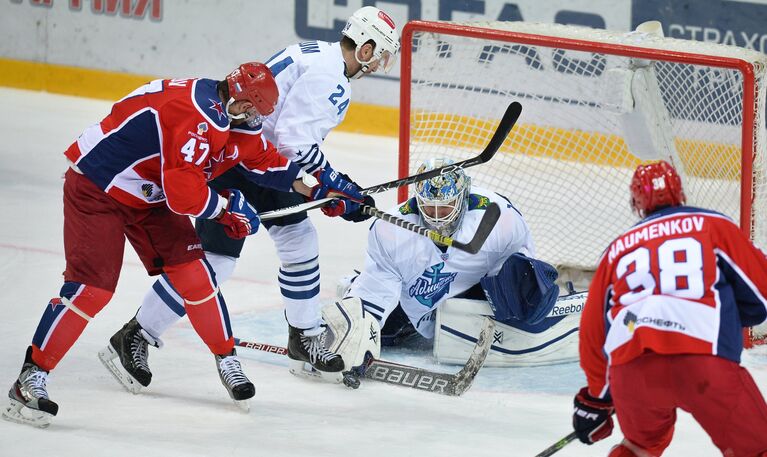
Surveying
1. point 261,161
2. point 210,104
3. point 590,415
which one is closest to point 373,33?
point 261,161

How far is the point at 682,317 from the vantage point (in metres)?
2.47

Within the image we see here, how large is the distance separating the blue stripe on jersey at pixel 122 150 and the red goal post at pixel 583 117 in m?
1.61

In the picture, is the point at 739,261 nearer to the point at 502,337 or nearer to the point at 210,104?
the point at 210,104

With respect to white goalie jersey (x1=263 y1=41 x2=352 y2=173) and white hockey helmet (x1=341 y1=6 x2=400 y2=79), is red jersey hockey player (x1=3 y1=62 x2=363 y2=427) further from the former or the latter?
white hockey helmet (x1=341 y1=6 x2=400 y2=79)

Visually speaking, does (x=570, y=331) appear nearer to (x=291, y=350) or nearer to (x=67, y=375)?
(x=291, y=350)

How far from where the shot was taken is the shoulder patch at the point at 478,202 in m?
4.12

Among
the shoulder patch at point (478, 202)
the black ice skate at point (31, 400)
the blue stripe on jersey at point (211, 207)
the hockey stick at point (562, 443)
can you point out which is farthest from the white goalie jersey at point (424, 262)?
the hockey stick at point (562, 443)

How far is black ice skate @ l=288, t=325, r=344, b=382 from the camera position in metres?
3.88

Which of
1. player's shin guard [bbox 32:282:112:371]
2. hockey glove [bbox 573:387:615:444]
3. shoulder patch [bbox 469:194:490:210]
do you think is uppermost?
hockey glove [bbox 573:387:615:444]

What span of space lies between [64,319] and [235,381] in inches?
20.6

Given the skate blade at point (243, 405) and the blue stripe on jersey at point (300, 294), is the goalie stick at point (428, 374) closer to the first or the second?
the blue stripe on jersey at point (300, 294)

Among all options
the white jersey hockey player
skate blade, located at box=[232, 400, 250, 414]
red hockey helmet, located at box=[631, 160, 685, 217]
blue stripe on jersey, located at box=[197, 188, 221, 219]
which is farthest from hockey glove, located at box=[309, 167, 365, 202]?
red hockey helmet, located at box=[631, 160, 685, 217]

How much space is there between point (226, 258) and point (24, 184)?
9.22 feet

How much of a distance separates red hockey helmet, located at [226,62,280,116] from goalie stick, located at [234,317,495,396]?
3.21ft
